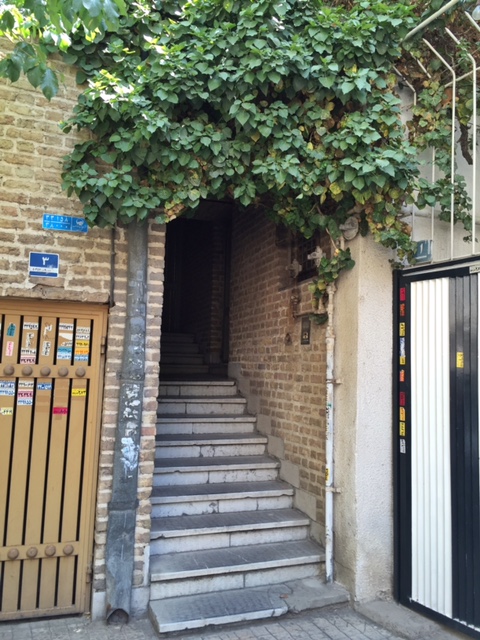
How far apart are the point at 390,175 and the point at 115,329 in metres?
2.36

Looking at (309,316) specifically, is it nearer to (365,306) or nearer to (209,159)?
(365,306)

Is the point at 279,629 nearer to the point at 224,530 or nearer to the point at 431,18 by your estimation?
the point at 224,530

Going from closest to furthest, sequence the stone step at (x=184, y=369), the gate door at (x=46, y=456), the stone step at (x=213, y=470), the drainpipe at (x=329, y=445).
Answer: the gate door at (x=46, y=456), the drainpipe at (x=329, y=445), the stone step at (x=213, y=470), the stone step at (x=184, y=369)

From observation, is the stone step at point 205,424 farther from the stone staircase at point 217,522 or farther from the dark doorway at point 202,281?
the dark doorway at point 202,281

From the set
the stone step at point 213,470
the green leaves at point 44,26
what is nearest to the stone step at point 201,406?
the stone step at point 213,470

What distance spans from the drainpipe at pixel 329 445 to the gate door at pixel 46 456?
74.4 inches

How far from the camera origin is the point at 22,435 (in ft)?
12.2

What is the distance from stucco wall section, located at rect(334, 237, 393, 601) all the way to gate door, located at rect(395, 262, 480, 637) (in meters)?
0.11

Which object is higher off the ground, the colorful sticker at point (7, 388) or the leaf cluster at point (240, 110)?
the leaf cluster at point (240, 110)

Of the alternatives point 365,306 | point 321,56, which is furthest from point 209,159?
point 365,306

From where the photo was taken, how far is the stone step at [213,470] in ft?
16.1

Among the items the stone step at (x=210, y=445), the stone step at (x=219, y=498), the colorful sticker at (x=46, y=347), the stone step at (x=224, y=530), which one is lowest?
the stone step at (x=224, y=530)

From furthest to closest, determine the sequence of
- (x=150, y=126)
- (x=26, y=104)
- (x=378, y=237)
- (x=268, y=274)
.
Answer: (x=268, y=274) < (x=378, y=237) < (x=26, y=104) < (x=150, y=126)

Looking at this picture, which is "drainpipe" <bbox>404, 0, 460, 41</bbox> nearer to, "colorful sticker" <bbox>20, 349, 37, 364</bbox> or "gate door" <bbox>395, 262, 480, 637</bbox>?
"gate door" <bbox>395, 262, 480, 637</bbox>
